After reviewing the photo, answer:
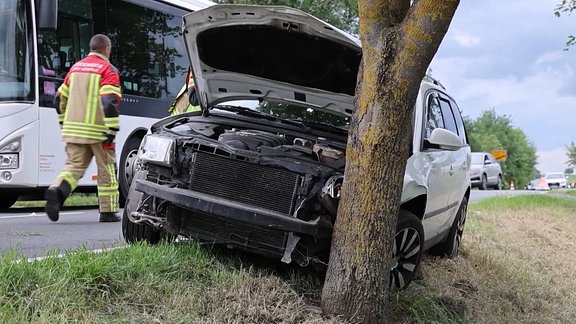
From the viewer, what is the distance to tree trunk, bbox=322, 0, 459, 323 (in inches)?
141

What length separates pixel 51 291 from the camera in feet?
10.6

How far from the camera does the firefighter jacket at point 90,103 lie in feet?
21.2

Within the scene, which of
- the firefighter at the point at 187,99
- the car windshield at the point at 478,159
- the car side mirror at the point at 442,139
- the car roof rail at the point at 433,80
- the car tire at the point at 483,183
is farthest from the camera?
the car windshield at the point at 478,159

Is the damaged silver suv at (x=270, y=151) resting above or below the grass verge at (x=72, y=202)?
above

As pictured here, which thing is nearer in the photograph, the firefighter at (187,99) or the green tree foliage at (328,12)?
the firefighter at (187,99)

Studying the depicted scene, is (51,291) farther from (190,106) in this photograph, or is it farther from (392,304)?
(190,106)

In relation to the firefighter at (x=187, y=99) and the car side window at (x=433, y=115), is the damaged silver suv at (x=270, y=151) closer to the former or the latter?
the car side window at (x=433, y=115)

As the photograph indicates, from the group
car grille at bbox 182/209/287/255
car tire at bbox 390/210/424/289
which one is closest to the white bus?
car grille at bbox 182/209/287/255

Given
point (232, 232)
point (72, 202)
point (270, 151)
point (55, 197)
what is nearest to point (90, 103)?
point (55, 197)

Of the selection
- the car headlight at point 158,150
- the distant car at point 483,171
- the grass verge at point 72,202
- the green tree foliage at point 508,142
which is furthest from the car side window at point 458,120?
the green tree foliage at point 508,142

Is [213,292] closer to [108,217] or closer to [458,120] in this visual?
[108,217]

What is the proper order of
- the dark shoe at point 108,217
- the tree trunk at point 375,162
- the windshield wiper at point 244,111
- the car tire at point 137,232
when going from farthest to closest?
the dark shoe at point 108,217, the windshield wiper at point 244,111, the car tire at point 137,232, the tree trunk at point 375,162

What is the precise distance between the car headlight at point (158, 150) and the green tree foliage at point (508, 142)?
76.7 metres

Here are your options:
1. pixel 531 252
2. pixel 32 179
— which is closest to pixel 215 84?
pixel 32 179
